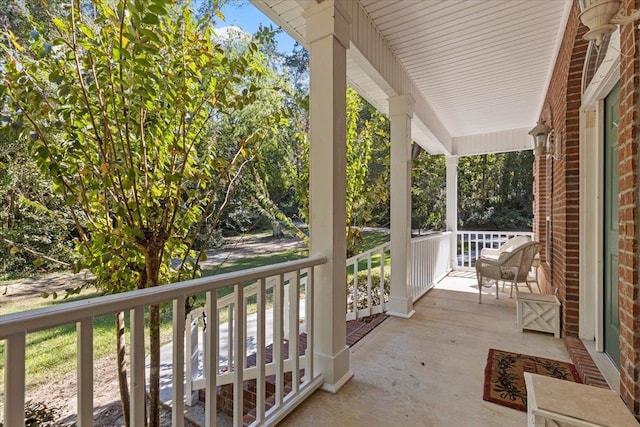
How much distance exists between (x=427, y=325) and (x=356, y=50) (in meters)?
2.79

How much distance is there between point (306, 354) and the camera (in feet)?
7.05

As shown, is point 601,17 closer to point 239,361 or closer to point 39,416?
point 239,361

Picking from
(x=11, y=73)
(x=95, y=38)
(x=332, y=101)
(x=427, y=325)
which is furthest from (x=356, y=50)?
(x=427, y=325)

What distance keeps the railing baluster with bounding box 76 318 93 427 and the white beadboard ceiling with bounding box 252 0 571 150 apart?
7.10ft

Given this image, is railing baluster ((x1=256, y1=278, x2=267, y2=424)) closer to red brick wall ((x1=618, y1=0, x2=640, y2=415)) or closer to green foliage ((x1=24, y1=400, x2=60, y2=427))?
green foliage ((x1=24, y1=400, x2=60, y2=427))

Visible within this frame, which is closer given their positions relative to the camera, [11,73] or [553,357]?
[11,73]

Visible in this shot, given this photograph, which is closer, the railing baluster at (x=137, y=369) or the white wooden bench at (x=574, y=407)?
the railing baluster at (x=137, y=369)

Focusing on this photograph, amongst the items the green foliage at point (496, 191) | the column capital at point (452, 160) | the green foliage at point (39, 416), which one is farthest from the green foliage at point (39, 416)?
the green foliage at point (496, 191)

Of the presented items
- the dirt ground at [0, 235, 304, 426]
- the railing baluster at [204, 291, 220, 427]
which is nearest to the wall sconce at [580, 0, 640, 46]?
the railing baluster at [204, 291, 220, 427]

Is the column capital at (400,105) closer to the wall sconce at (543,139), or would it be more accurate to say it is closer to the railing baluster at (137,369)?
the wall sconce at (543,139)

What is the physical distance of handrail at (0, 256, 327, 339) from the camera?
0.84m

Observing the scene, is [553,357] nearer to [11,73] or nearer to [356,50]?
[356,50]

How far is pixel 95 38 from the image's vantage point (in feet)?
5.20

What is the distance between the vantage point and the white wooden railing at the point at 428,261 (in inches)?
171
